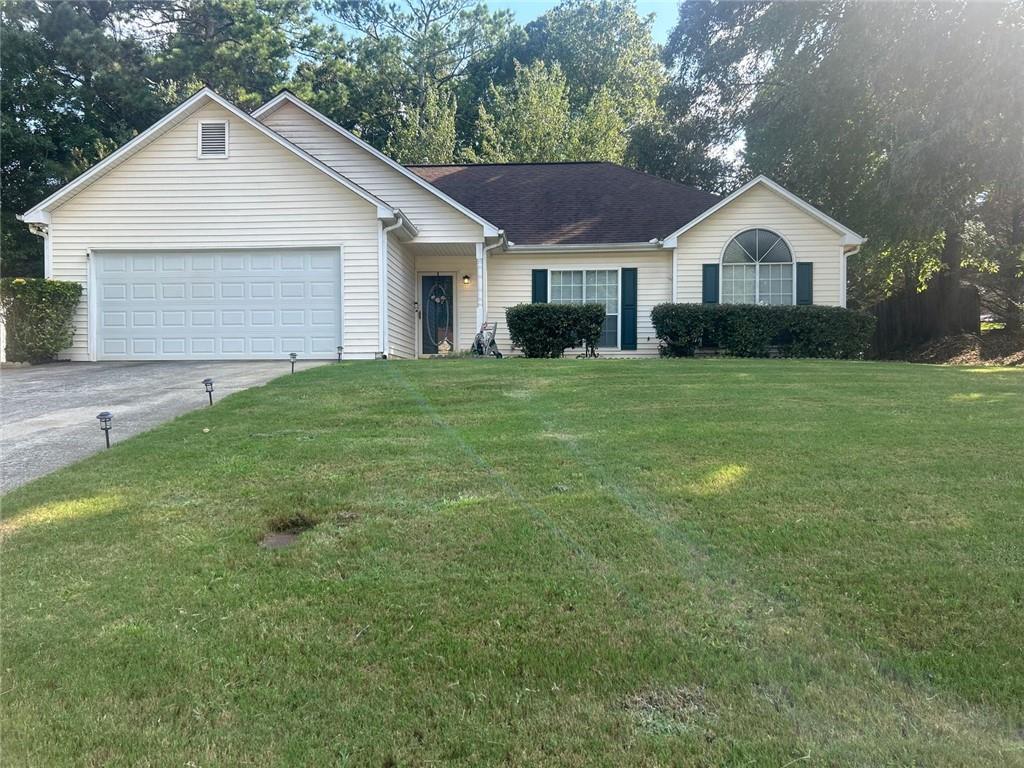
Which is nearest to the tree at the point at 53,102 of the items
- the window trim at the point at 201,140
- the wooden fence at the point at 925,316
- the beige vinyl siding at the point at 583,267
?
the window trim at the point at 201,140

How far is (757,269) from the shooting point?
50.9 feet

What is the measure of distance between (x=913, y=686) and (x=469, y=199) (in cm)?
1693

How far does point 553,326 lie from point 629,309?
3032 mm

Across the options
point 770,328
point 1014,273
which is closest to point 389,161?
point 770,328

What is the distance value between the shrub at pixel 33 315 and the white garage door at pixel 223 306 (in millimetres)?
717

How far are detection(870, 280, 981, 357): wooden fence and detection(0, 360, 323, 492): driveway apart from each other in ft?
59.0

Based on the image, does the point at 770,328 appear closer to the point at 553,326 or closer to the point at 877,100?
the point at 553,326

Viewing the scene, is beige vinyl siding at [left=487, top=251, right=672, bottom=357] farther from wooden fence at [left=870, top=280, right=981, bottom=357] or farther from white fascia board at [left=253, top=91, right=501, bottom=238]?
wooden fence at [left=870, top=280, right=981, bottom=357]

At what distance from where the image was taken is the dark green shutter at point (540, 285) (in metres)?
16.1

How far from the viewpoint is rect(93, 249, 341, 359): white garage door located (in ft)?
44.7

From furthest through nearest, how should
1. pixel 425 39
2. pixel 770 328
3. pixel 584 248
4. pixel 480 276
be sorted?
pixel 425 39 < pixel 584 248 < pixel 480 276 < pixel 770 328

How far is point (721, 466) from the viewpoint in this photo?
16.4 feet

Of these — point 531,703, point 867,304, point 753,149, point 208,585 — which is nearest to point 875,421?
point 531,703

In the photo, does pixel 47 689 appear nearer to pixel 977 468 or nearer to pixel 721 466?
pixel 721 466
